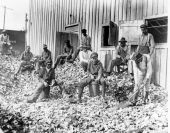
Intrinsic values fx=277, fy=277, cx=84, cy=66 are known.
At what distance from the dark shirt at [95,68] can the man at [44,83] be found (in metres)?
0.89

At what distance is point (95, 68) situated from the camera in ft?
17.5

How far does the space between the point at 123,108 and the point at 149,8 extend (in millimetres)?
1877

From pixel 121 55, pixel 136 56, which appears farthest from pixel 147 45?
pixel 121 55

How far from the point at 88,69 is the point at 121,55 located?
2.30 feet

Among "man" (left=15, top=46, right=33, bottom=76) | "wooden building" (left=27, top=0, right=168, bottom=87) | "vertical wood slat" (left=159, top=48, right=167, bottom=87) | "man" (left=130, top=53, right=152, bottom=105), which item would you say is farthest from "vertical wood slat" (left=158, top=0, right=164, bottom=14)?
"man" (left=15, top=46, right=33, bottom=76)

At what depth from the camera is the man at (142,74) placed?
4.49 meters

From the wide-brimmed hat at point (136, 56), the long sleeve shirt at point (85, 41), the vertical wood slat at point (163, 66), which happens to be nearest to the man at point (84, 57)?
the long sleeve shirt at point (85, 41)

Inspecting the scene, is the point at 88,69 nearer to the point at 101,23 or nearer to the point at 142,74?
the point at 142,74

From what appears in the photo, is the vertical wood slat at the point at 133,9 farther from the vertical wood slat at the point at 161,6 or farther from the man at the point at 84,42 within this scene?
the man at the point at 84,42

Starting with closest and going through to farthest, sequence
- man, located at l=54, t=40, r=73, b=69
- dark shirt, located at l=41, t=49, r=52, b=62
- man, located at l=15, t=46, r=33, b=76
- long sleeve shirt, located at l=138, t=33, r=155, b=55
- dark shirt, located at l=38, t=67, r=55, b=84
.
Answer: long sleeve shirt, located at l=138, t=33, r=155, b=55, dark shirt, located at l=38, t=67, r=55, b=84, man, located at l=54, t=40, r=73, b=69, dark shirt, located at l=41, t=49, r=52, b=62, man, located at l=15, t=46, r=33, b=76

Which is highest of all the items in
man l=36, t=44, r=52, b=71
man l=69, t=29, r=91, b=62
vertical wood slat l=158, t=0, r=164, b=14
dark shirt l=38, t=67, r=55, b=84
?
vertical wood slat l=158, t=0, r=164, b=14

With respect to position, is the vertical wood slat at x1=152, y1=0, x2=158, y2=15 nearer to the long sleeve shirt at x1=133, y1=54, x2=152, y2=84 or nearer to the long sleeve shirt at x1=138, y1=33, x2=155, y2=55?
the long sleeve shirt at x1=138, y1=33, x2=155, y2=55

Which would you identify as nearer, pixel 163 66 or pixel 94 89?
pixel 163 66

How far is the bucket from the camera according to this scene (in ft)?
16.9
